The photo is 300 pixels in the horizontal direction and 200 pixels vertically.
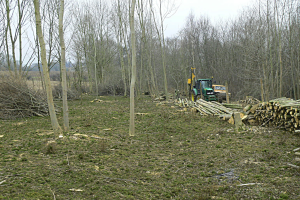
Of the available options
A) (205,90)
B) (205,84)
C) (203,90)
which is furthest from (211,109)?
(205,84)

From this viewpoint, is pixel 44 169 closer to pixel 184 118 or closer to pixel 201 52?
pixel 184 118

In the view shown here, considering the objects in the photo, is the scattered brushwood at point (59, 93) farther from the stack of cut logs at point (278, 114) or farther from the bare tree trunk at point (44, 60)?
the stack of cut logs at point (278, 114)

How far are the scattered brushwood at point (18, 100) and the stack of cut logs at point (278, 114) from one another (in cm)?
889

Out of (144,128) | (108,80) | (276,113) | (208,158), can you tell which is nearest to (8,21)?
(144,128)

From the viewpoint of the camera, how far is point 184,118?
11.2 metres

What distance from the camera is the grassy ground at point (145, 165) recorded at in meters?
3.44

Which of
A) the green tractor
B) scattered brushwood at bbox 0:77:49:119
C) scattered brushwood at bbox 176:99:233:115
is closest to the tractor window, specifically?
the green tractor

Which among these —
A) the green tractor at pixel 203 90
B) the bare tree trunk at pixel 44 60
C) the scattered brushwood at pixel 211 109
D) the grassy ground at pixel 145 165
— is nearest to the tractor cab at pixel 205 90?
the green tractor at pixel 203 90

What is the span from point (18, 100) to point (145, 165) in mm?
7672

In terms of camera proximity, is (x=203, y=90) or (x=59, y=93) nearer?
(x=203, y=90)

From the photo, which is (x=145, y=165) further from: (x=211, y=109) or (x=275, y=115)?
(x=211, y=109)

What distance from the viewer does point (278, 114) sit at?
27.0 ft

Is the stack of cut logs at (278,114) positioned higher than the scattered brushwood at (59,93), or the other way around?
the scattered brushwood at (59,93)

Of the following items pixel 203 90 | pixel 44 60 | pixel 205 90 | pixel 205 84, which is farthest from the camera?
pixel 205 84
